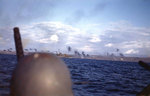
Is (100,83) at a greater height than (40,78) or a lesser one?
lesser

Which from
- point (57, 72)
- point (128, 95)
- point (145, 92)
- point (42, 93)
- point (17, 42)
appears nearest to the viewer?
point (42, 93)

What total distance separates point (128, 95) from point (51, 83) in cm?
1209

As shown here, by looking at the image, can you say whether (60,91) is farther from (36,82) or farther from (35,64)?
(35,64)

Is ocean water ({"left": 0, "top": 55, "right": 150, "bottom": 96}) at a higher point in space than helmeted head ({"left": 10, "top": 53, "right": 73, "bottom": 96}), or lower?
lower

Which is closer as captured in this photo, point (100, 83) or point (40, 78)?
point (40, 78)

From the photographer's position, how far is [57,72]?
419 centimetres

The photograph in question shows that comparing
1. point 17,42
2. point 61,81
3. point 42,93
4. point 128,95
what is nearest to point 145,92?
point 61,81

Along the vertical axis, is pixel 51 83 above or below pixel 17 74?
below

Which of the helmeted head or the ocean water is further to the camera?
the ocean water

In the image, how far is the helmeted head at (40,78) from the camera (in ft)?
13.0

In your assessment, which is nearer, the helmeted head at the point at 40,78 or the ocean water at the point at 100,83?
the helmeted head at the point at 40,78

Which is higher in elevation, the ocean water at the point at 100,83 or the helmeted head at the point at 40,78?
the helmeted head at the point at 40,78

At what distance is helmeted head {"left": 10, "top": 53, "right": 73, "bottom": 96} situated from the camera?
3951 millimetres

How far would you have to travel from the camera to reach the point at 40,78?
157 inches
